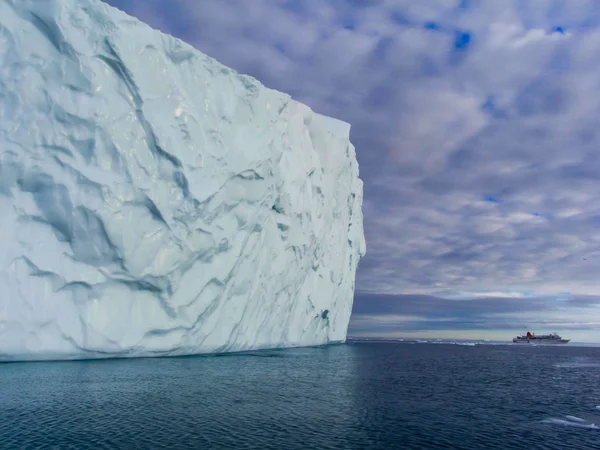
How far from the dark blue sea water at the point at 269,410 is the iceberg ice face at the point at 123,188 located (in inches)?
84.0

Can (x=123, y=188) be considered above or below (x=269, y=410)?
above

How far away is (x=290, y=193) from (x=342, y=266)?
1145cm

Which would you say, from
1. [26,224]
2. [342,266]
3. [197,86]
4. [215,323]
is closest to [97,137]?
[26,224]

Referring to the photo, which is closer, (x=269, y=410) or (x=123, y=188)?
(x=269, y=410)

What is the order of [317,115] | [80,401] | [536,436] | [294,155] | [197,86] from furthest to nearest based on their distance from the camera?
1. [317,115]
2. [294,155]
3. [197,86]
4. [80,401]
5. [536,436]

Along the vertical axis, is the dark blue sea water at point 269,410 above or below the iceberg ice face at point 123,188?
below

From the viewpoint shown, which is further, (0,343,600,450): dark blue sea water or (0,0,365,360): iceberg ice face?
(0,0,365,360): iceberg ice face

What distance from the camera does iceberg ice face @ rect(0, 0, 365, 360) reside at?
18062 millimetres

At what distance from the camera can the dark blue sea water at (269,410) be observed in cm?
970

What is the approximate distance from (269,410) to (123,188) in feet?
37.2

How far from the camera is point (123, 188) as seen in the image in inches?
770

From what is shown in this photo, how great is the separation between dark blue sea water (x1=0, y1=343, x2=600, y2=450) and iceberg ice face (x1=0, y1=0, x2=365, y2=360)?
2.13 m

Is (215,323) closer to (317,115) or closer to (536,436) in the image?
(536,436)

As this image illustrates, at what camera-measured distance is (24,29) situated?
1848cm
